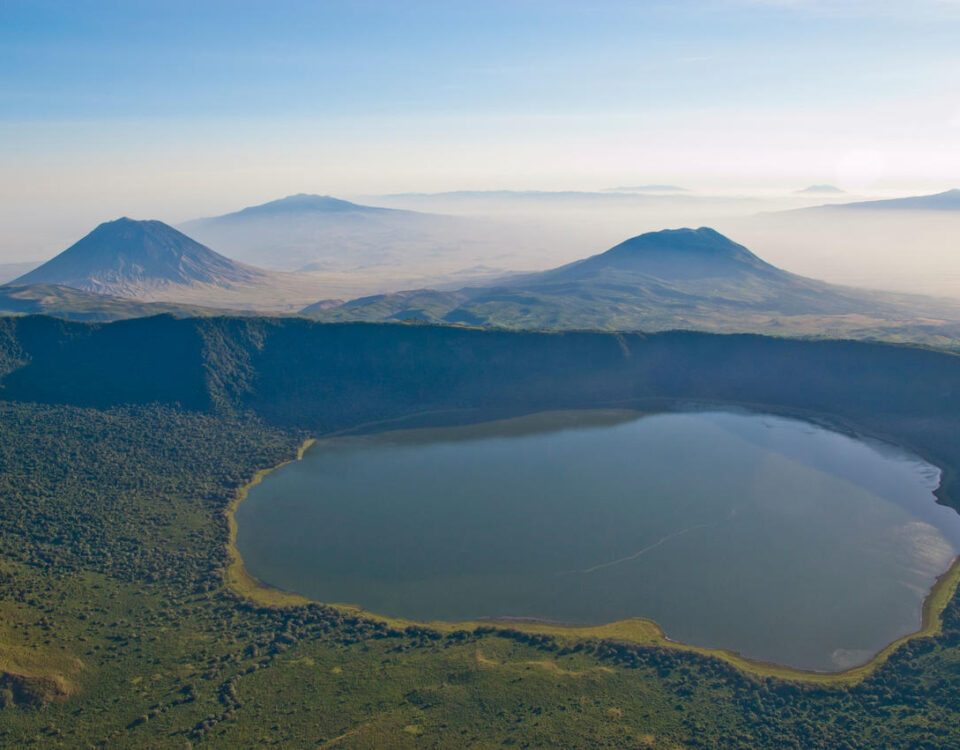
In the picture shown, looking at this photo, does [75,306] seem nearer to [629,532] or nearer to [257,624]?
[257,624]

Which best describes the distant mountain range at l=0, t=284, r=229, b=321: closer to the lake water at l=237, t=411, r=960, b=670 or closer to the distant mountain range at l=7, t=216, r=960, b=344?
the distant mountain range at l=7, t=216, r=960, b=344

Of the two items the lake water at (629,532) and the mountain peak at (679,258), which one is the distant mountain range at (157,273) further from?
the lake water at (629,532)

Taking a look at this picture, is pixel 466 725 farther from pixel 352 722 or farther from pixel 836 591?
pixel 836 591

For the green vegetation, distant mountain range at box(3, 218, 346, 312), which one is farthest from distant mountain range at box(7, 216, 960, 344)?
the green vegetation

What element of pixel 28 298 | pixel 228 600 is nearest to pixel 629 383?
pixel 228 600

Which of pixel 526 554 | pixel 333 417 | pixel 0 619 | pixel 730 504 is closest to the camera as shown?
pixel 0 619

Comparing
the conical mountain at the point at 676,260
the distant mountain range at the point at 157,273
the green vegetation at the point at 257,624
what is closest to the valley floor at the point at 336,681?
the green vegetation at the point at 257,624

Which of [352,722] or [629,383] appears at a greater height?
[629,383]
